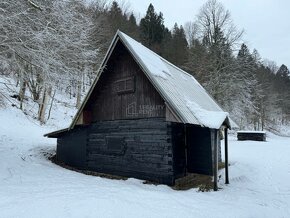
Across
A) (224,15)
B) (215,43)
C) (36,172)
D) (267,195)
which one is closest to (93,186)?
(36,172)

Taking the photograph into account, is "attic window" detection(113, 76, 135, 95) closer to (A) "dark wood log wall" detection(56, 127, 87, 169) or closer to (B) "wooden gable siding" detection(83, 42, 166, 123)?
(B) "wooden gable siding" detection(83, 42, 166, 123)

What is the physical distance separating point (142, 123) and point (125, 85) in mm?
1843

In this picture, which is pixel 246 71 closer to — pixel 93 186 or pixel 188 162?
pixel 188 162

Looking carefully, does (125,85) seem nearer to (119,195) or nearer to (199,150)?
(199,150)

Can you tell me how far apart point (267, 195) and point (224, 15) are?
25.2 metres

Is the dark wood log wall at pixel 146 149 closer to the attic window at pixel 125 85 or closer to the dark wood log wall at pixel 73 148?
the dark wood log wall at pixel 73 148

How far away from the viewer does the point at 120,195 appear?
872 centimetres

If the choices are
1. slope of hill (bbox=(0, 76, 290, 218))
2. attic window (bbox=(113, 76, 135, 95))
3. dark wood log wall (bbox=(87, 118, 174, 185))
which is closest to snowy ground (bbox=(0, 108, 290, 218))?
slope of hill (bbox=(0, 76, 290, 218))

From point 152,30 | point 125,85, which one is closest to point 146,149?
point 125,85

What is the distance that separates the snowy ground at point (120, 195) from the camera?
721cm

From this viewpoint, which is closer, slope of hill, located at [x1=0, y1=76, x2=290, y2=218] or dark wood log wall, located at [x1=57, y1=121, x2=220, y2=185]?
slope of hill, located at [x1=0, y1=76, x2=290, y2=218]

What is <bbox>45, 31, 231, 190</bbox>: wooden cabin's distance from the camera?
10.7 metres

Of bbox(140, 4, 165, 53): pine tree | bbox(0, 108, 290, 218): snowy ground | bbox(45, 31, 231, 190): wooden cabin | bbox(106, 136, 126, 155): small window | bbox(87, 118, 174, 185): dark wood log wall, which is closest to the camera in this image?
bbox(0, 108, 290, 218): snowy ground

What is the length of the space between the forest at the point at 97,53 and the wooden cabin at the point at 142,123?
147 cm
